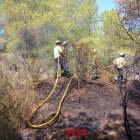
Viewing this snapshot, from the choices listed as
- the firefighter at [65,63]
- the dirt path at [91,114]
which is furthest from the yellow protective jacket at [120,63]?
the firefighter at [65,63]

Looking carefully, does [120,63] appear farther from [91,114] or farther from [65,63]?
[91,114]

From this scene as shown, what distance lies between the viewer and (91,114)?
8.22m

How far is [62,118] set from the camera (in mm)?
7863

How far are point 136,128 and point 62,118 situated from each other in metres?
2.00

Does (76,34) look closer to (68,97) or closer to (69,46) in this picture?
(69,46)

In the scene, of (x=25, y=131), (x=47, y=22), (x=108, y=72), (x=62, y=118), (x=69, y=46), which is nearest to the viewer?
(x=25, y=131)

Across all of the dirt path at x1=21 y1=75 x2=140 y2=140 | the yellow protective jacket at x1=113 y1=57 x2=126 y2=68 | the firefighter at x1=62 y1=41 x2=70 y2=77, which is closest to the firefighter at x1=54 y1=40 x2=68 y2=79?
the firefighter at x1=62 y1=41 x2=70 y2=77

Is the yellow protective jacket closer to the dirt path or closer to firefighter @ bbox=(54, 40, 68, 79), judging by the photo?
the dirt path

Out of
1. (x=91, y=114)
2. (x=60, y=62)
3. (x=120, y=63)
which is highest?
(x=60, y=62)

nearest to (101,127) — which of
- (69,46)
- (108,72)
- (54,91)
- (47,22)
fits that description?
(54,91)

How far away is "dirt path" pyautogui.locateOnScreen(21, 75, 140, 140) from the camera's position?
7.11 meters

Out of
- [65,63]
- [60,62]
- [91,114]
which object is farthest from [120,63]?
[91,114]

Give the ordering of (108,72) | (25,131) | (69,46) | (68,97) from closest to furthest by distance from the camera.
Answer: (25,131)
(68,97)
(69,46)
(108,72)

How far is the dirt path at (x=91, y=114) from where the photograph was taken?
7.11 metres
